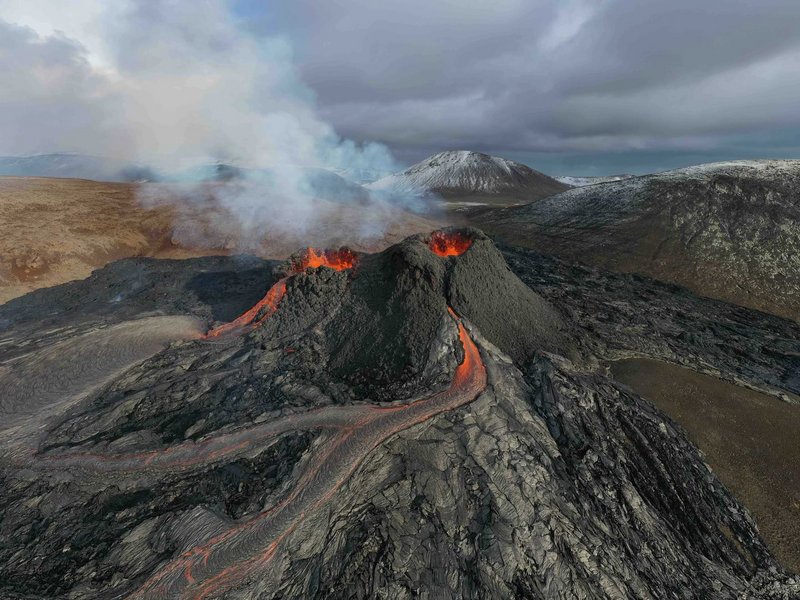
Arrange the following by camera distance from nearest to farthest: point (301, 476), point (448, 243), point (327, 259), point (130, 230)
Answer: point (301, 476)
point (448, 243)
point (327, 259)
point (130, 230)

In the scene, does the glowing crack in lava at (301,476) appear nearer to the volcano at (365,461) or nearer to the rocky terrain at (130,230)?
the volcano at (365,461)

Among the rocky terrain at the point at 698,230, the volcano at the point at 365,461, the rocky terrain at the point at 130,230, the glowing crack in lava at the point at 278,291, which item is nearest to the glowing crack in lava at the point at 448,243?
the volcano at the point at 365,461

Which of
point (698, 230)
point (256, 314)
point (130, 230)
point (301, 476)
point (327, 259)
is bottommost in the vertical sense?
point (301, 476)

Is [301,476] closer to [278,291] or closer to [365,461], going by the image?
[365,461]

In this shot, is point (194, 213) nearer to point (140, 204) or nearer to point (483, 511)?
point (140, 204)

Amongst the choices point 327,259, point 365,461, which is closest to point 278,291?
point 327,259

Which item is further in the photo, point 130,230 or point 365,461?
point 130,230

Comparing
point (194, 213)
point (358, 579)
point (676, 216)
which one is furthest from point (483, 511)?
point (676, 216)
